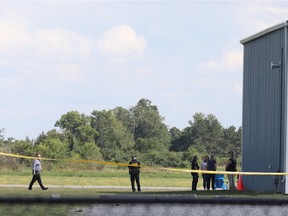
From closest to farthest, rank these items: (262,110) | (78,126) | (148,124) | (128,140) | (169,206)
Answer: (169,206) → (262,110) → (128,140) → (78,126) → (148,124)

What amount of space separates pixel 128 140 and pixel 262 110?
73.0m

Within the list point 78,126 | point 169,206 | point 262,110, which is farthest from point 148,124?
point 169,206

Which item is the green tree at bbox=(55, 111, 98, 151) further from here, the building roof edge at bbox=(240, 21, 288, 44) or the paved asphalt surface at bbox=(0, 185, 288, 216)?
Answer: the paved asphalt surface at bbox=(0, 185, 288, 216)

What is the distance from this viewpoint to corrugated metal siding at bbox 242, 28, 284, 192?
28158 millimetres

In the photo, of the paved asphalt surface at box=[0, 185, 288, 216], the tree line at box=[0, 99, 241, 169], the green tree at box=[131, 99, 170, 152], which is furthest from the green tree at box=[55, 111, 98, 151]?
the paved asphalt surface at box=[0, 185, 288, 216]

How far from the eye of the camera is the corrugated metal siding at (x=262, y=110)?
2816 centimetres

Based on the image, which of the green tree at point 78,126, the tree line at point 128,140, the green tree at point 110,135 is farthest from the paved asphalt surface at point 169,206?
the green tree at point 78,126

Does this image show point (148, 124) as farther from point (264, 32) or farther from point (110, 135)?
point (264, 32)

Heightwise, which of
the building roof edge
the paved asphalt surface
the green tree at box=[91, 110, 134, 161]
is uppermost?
the green tree at box=[91, 110, 134, 161]

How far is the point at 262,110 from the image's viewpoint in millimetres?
30188

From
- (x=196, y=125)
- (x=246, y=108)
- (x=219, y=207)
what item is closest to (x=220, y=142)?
(x=196, y=125)

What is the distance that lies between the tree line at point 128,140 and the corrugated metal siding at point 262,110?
29.6m

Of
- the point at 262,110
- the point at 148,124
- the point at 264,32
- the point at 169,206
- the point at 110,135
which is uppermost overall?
the point at 148,124

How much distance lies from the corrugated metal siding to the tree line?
2963 centimetres
